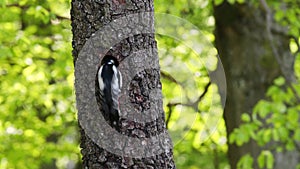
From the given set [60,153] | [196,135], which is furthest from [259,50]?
[60,153]

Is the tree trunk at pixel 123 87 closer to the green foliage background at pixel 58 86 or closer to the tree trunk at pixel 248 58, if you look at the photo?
the green foliage background at pixel 58 86

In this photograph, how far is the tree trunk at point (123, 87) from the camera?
218cm

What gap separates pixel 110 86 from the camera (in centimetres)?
206

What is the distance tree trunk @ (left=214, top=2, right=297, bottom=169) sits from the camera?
6078 mm

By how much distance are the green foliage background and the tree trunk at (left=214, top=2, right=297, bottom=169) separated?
16 centimetres

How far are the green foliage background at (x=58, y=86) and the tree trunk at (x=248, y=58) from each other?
0.16 metres

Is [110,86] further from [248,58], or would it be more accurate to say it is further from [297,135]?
[248,58]

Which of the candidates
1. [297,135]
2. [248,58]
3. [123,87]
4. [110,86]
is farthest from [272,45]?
[110,86]

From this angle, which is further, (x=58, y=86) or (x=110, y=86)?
(x=58, y=86)

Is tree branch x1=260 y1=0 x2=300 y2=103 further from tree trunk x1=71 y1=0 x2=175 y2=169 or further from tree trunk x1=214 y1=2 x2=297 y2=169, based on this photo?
tree trunk x1=71 y1=0 x2=175 y2=169

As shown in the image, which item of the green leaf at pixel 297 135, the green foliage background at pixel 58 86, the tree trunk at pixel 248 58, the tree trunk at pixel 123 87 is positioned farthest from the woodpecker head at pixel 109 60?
the tree trunk at pixel 248 58

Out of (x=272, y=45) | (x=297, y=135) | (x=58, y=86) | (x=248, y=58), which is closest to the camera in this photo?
(x=297, y=135)

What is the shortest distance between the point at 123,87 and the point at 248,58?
4120mm

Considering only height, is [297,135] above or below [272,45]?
below
